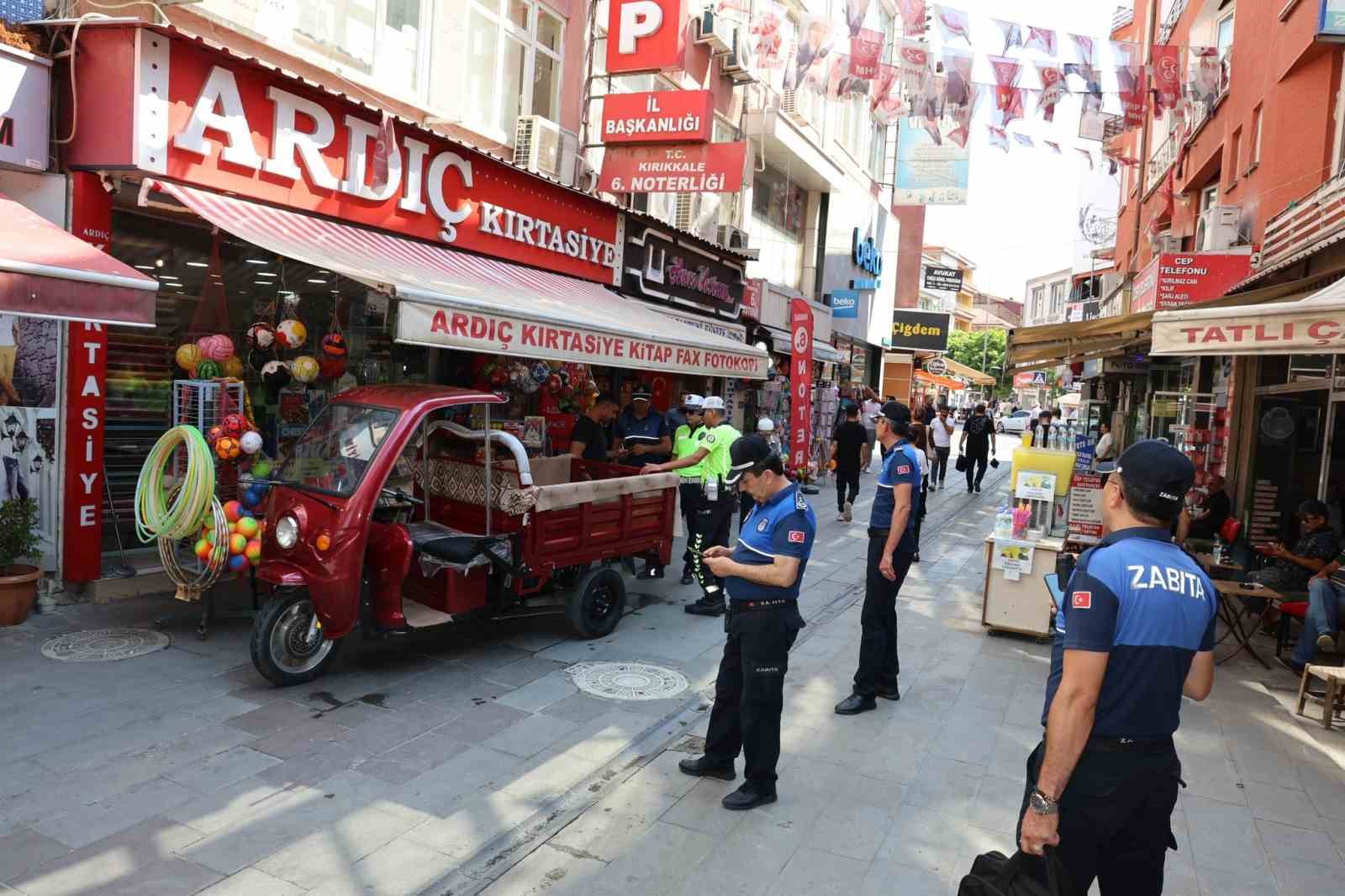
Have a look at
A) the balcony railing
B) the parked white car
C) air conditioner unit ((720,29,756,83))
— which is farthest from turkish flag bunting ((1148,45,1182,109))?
the parked white car

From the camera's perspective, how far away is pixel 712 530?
27.6ft

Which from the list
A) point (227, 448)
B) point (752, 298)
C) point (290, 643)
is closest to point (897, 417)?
point (290, 643)

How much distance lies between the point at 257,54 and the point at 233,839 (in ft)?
22.7

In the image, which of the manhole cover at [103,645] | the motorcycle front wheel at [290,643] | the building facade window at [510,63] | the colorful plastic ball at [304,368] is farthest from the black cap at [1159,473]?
the building facade window at [510,63]

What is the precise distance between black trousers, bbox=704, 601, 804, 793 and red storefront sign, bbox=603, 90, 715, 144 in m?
8.53

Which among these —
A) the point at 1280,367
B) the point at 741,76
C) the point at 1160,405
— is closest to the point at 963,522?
the point at 1160,405

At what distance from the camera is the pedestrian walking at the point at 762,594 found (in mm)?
4371

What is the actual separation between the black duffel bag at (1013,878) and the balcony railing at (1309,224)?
308 inches

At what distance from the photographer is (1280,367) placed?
10766mm

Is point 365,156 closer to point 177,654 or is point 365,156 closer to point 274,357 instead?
point 274,357

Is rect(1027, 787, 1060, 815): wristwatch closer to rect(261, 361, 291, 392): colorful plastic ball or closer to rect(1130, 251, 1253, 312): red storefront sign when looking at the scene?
rect(261, 361, 291, 392): colorful plastic ball

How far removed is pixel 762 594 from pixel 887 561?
1.66m

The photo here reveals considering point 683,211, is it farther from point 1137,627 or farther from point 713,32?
point 1137,627

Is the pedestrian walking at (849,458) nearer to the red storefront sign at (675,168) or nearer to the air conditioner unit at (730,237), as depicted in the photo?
the air conditioner unit at (730,237)
